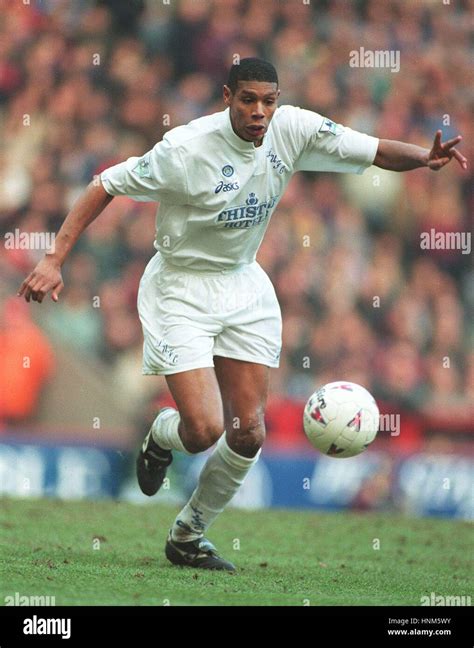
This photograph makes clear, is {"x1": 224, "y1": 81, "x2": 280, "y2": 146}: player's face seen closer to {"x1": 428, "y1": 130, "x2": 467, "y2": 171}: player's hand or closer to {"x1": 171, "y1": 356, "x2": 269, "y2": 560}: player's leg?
{"x1": 428, "y1": 130, "x2": 467, "y2": 171}: player's hand

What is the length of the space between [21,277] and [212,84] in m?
3.58

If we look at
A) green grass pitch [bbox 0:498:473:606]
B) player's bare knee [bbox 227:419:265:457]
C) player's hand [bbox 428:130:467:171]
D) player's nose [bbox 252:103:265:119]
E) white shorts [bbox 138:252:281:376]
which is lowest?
green grass pitch [bbox 0:498:473:606]

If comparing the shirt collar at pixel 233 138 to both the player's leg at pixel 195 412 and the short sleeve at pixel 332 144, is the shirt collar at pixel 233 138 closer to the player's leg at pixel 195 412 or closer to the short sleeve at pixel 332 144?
the short sleeve at pixel 332 144

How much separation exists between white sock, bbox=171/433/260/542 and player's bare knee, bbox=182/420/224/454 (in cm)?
34

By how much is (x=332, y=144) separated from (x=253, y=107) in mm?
625

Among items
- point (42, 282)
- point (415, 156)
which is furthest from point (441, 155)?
point (42, 282)

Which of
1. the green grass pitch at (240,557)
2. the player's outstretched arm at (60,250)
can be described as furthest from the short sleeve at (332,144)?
the green grass pitch at (240,557)

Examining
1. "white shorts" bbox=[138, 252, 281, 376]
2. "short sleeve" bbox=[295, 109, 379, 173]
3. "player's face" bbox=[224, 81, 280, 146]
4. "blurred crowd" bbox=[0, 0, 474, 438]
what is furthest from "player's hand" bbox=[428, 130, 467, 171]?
"blurred crowd" bbox=[0, 0, 474, 438]

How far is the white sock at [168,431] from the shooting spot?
702 cm

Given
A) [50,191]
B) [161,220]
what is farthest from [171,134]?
[50,191]

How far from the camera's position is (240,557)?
783 centimetres

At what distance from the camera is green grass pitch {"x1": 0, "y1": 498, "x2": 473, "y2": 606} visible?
6.26 m

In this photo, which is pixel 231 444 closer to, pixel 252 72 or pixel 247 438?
pixel 247 438
